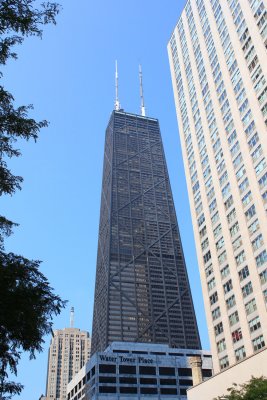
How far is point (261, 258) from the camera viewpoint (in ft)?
220

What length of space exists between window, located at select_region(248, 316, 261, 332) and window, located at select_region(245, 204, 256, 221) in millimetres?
15897

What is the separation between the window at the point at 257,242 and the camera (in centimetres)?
6812

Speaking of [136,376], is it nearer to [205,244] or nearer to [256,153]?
[205,244]

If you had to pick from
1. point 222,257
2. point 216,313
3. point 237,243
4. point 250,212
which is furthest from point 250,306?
point 250,212

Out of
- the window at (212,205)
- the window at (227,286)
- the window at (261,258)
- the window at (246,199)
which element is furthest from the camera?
the window at (212,205)

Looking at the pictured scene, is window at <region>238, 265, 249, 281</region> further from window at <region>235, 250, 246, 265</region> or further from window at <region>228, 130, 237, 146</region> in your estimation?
window at <region>228, 130, 237, 146</region>

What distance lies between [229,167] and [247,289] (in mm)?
22595

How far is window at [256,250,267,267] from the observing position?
218ft

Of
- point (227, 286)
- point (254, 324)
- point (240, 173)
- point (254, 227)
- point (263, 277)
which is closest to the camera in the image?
point (254, 324)

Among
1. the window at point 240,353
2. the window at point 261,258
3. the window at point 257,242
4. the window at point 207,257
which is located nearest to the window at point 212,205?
the window at point 207,257

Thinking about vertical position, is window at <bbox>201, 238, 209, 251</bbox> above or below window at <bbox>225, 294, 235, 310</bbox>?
above

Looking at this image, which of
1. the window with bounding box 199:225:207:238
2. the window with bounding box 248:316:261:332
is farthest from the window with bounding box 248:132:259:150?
the window with bounding box 248:316:261:332

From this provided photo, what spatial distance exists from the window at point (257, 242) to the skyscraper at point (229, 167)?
15 centimetres

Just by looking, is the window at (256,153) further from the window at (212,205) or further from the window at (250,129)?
the window at (212,205)
